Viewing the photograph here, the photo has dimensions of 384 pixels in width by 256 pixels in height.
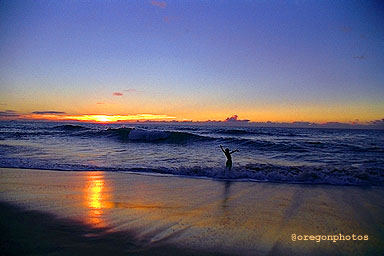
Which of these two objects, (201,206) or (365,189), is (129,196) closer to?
(201,206)

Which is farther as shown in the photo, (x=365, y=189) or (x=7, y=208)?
(x=365, y=189)

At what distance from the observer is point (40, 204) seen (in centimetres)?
543

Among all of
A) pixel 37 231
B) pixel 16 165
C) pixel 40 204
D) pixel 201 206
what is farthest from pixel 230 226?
pixel 16 165

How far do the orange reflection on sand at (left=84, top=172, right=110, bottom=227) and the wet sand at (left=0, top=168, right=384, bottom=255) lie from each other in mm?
19

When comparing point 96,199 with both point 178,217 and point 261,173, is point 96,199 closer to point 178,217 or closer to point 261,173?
point 178,217

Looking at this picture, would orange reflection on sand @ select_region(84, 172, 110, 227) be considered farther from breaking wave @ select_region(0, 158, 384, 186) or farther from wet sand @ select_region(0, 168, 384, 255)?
breaking wave @ select_region(0, 158, 384, 186)

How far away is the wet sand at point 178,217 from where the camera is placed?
3695 millimetres

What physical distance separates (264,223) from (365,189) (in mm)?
5611

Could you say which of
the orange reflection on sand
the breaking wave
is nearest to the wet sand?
the orange reflection on sand

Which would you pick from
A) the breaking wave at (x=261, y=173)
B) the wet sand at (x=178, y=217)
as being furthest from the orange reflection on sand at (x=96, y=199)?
the breaking wave at (x=261, y=173)

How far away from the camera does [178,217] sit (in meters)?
4.90

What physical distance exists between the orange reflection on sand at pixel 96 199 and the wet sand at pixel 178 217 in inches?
0.8

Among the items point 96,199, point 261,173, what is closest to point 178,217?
point 96,199

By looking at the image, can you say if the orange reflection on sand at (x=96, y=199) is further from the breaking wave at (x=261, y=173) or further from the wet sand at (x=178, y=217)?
the breaking wave at (x=261, y=173)
